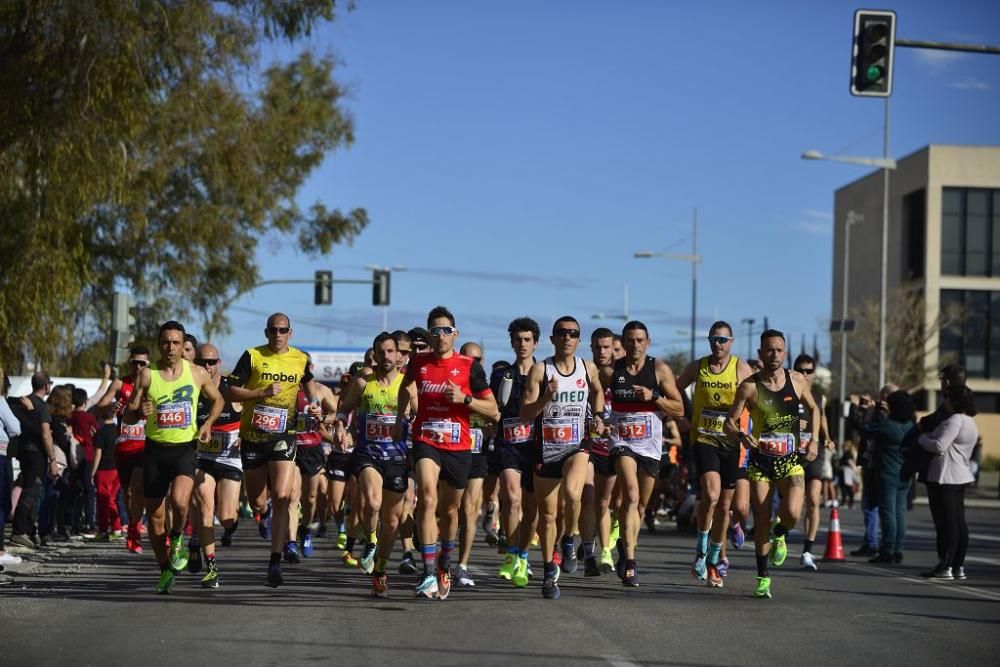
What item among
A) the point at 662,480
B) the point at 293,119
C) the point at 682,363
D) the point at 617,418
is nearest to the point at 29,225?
the point at 662,480

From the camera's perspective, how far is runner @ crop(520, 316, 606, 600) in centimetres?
1282

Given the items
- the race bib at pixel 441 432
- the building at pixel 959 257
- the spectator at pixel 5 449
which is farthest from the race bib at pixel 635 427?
the building at pixel 959 257

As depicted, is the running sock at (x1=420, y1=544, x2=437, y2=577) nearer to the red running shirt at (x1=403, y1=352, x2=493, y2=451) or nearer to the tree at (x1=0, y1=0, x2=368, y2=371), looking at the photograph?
the red running shirt at (x1=403, y1=352, x2=493, y2=451)

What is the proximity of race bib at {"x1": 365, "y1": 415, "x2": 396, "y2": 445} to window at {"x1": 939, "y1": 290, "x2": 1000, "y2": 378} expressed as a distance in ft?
193

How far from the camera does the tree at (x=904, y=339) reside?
65.2m

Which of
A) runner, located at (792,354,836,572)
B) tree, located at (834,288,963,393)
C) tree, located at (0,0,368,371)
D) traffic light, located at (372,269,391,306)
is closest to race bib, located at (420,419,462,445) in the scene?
runner, located at (792,354,836,572)

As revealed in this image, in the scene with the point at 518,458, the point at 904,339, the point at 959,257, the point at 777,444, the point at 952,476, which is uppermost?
the point at 959,257

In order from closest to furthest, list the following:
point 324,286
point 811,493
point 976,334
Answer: point 811,493 < point 324,286 < point 976,334

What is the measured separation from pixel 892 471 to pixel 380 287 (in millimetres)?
28786

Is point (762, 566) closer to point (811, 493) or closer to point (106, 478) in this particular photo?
point (811, 493)

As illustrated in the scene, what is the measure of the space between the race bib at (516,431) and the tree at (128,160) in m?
10.9

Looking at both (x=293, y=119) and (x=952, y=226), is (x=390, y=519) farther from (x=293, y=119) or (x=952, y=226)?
(x=952, y=226)

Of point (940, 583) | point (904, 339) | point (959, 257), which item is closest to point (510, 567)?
point (940, 583)

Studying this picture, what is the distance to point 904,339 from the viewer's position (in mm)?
64938
